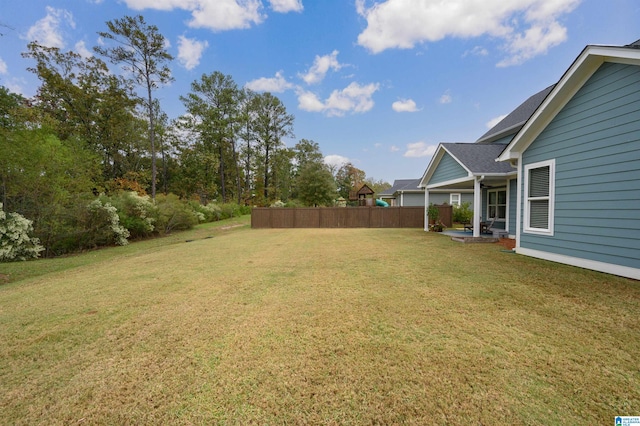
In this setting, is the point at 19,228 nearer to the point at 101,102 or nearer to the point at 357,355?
the point at 357,355

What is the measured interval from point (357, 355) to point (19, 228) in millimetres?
10526

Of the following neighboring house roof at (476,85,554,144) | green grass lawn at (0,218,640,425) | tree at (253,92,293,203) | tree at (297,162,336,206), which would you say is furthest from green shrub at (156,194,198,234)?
neighboring house roof at (476,85,554,144)

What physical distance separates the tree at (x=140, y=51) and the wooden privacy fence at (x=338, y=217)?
7223mm

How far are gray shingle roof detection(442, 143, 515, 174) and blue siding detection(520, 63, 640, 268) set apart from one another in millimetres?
2905

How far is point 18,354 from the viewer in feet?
7.74

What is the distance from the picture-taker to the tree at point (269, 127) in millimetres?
28250

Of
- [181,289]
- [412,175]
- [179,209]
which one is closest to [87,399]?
[181,289]

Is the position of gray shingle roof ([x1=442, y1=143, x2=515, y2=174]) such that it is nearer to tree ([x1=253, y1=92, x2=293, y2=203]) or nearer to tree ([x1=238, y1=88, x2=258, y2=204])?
tree ([x1=253, y1=92, x2=293, y2=203])

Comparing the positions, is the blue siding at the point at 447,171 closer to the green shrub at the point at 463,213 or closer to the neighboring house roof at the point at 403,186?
the green shrub at the point at 463,213

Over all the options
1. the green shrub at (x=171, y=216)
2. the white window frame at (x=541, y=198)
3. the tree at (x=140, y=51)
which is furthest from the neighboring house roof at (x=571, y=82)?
the tree at (x=140, y=51)

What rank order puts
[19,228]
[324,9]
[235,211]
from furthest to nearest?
1. [235,211]
2. [324,9]
3. [19,228]

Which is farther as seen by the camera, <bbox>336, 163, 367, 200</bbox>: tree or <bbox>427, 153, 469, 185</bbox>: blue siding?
<bbox>336, 163, 367, 200</bbox>: tree

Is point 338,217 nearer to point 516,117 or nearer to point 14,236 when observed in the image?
point 516,117

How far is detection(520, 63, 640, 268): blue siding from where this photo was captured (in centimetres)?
420
